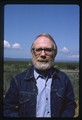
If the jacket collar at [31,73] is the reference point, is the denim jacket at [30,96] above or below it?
below

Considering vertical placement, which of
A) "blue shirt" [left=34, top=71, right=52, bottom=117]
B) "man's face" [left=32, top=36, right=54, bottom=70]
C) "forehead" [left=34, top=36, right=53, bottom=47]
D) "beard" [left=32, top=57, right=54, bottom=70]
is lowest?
"blue shirt" [left=34, top=71, right=52, bottom=117]

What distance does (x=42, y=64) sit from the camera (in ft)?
13.3

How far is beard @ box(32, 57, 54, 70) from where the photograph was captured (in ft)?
13.1

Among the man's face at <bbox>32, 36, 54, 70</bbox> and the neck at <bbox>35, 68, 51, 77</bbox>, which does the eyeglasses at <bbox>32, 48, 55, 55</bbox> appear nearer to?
the man's face at <bbox>32, 36, 54, 70</bbox>

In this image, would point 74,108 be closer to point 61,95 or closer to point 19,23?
point 61,95

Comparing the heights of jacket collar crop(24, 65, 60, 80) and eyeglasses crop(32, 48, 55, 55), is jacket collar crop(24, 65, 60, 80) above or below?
below

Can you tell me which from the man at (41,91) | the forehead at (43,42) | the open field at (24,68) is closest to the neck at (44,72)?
the man at (41,91)

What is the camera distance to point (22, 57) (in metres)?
3.94

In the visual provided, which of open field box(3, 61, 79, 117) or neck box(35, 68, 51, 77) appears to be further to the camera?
neck box(35, 68, 51, 77)

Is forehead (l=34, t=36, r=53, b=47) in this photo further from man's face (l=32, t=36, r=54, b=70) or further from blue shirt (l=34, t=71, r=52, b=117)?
blue shirt (l=34, t=71, r=52, b=117)

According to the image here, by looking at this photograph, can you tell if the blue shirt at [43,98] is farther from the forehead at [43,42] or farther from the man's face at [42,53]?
the forehead at [43,42]

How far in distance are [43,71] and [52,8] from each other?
70 cm

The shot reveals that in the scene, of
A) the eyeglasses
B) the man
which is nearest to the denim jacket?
the man

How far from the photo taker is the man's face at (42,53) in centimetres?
400
